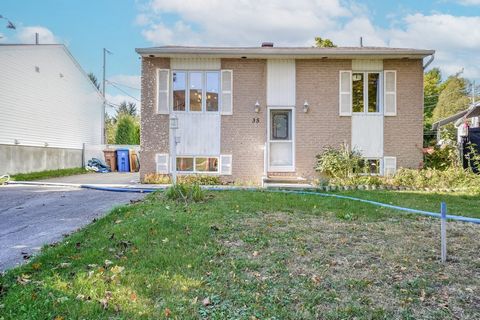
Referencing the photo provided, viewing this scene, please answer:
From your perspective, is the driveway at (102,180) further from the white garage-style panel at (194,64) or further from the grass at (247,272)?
the grass at (247,272)

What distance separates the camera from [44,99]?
15727mm

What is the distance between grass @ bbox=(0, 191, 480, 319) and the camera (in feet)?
8.39

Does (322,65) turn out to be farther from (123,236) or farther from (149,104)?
(123,236)

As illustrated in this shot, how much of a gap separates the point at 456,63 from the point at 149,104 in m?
36.9

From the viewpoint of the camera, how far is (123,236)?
427 centimetres

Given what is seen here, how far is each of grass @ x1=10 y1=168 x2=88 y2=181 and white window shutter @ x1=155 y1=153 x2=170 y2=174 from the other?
5451 mm

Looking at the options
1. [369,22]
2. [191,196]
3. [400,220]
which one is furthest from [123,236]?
[369,22]

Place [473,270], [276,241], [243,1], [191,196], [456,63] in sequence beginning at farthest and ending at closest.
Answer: [456,63], [243,1], [191,196], [276,241], [473,270]

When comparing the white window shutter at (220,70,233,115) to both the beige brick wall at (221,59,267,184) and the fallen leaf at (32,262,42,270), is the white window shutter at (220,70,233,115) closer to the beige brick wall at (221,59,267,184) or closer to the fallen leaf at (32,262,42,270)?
the beige brick wall at (221,59,267,184)

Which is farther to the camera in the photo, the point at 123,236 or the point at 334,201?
the point at 334,201

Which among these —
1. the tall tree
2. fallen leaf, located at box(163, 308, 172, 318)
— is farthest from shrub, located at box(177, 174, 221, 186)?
the tall tree

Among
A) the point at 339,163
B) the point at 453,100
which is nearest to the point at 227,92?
the point at 339,163

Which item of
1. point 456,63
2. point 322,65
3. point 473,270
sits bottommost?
point 473,270

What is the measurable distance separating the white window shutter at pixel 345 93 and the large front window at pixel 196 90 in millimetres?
4085
